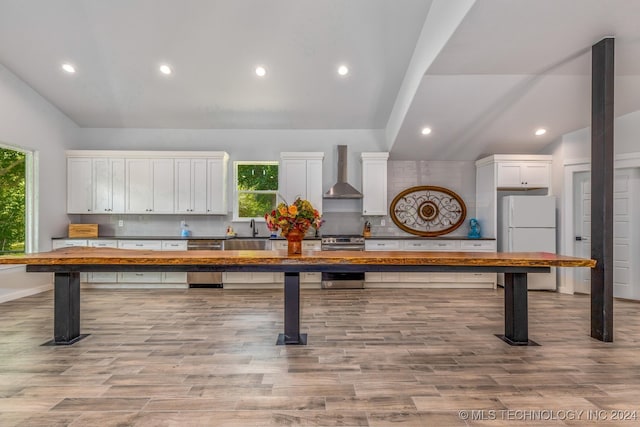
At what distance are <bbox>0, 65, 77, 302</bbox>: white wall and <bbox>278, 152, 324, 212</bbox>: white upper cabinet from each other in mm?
3891

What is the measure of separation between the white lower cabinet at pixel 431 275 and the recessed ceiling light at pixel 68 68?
528 cm

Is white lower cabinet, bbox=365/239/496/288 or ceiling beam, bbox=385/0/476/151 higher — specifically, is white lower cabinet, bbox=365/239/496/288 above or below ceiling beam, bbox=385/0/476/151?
below

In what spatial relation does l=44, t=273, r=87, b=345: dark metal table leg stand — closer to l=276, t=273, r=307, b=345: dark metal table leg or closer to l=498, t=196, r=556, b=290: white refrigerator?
l=276, t=273, r=307, b=345: dark metal table leg

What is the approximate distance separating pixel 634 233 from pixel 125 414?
21.9ft

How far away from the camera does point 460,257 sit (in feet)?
10.1

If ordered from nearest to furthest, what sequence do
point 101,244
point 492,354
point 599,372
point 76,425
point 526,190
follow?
point 76,425 → point 599,372 → point 492,354 → point 101,244 → point 526,190

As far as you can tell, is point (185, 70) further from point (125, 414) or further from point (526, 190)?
point (526, 190)

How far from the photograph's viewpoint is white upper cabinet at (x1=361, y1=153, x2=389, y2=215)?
20.7 feet

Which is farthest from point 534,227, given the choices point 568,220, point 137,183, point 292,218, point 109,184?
point 109,184

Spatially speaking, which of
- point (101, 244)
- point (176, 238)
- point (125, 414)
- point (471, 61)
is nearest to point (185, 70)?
point (176, 238)

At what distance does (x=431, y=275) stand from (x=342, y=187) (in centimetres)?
216

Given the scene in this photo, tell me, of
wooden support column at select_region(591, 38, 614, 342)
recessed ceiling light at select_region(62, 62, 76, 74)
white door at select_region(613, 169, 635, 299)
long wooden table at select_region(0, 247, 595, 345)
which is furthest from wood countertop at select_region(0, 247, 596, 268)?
recessed ceiling light at select_region(62, 62, 76, 74)

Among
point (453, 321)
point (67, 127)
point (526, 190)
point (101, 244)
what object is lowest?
point (453, 321)

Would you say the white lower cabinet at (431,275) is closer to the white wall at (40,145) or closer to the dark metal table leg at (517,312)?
the dark metal table leg at (517,312)
